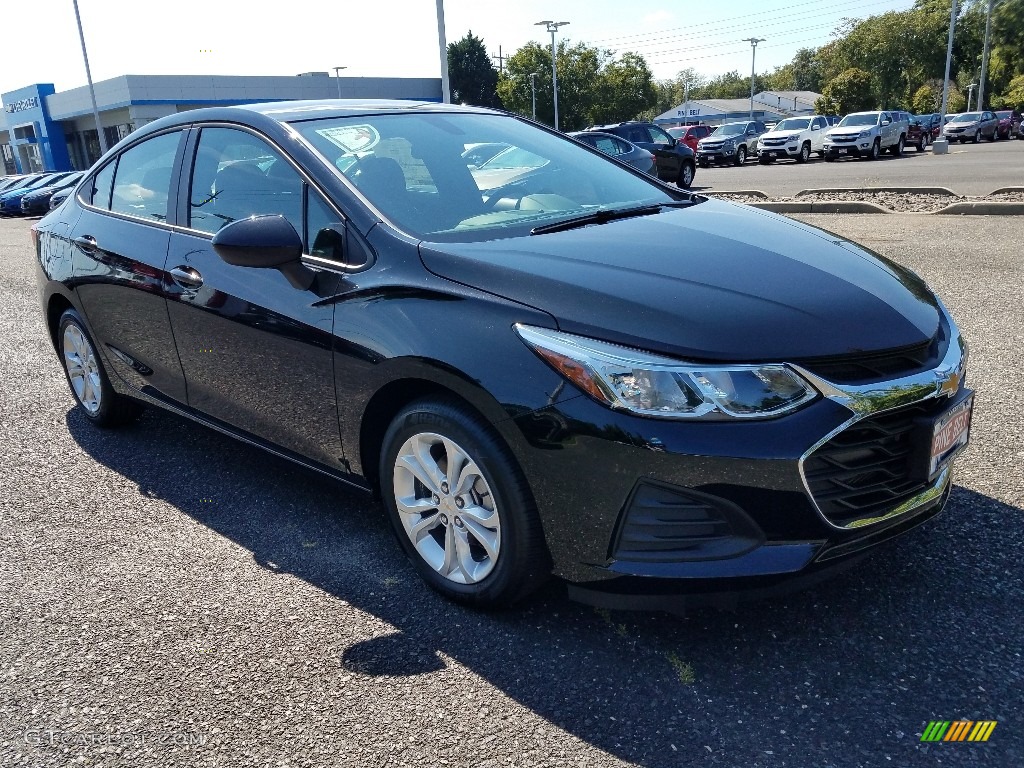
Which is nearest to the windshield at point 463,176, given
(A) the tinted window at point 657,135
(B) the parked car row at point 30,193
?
(A) the tinted window at point 657,135

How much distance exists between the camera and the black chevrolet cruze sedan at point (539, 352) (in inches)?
93.1

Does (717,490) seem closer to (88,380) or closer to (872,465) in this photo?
(872,465)

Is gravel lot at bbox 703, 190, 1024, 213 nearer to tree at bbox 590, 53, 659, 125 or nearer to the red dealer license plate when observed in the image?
the red dealer license plate

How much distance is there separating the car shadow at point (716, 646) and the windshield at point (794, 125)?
3187 cm

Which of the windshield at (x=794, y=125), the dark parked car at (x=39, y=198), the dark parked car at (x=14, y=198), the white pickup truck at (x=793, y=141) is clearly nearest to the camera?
the dark parked car at (x=39, y=198)

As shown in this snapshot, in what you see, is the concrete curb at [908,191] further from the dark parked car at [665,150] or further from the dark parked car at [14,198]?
the dark parked car at [14,198]

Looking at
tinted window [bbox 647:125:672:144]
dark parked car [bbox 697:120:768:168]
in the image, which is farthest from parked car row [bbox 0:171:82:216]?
dark parked car [bbox 697:120:768:168]

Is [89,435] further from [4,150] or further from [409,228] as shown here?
[4,150]

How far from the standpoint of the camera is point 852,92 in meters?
70.8

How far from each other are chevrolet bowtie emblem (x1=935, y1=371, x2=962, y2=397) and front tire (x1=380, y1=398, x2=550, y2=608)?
1259mm

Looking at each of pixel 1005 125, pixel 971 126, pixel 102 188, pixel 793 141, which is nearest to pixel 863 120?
pixel 793 141

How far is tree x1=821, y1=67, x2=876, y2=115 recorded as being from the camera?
7031 centimetres

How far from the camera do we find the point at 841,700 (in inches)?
94.3

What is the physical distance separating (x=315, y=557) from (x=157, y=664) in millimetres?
765
